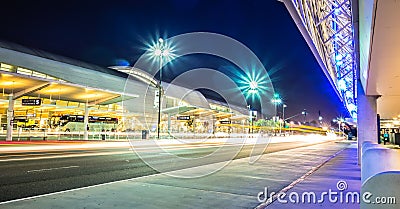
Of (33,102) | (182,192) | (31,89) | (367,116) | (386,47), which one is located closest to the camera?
(386,47)

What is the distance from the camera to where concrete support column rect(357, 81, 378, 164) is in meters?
16.1

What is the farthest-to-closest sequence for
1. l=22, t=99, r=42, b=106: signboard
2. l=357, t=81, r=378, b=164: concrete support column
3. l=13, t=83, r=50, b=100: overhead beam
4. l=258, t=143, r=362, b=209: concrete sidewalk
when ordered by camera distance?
l=13, t=83, r=50, b=100: overhead beam, l=22, t=99, r=42, b=106: signboard, l=357, t=81, r=378, b=164: concrete support column, l=258, t=143, r=362, b=209: concrete sidewalk

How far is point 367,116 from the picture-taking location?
53.0 ft

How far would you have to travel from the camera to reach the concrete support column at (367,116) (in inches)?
634

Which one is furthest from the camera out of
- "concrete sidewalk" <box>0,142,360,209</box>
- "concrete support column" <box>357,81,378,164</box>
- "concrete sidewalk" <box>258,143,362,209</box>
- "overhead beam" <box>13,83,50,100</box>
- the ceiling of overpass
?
"overhead beam" <box>13,83,50,100</box>

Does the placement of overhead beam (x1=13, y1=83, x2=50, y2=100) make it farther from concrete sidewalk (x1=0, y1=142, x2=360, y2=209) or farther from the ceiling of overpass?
the ceiling of overpass

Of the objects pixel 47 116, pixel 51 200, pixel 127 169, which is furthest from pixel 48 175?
pixel 47 116

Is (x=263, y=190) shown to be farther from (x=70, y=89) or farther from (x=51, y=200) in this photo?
(x=70, y=89)

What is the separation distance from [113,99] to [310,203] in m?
34.4

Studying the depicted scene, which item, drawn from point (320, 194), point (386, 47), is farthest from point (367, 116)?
point (386, 47)

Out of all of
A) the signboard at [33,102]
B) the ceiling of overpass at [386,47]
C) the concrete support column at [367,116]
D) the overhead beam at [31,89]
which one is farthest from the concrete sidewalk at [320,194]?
the overhead beam at [31,89]

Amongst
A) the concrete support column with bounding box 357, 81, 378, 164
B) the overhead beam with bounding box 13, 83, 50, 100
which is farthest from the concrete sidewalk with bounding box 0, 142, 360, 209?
the overhead beam with bounding box 13, 83, 50, 100

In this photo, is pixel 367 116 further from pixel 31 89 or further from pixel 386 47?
pixel 31 89

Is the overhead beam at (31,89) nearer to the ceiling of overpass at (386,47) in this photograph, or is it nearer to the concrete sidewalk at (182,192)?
the concrete sidewalk at (182,192)
